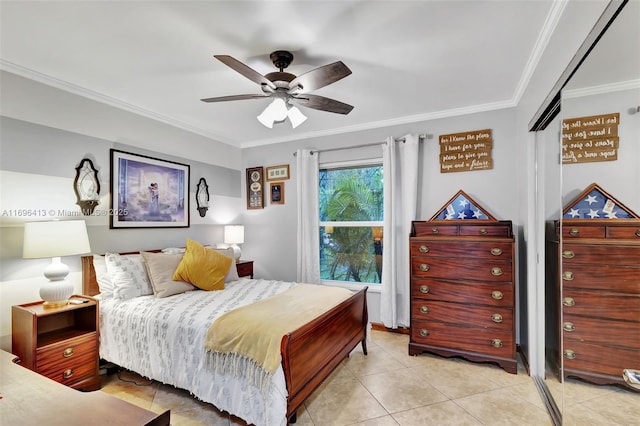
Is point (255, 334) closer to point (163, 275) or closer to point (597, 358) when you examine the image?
point (163, 275)

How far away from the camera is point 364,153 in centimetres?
390

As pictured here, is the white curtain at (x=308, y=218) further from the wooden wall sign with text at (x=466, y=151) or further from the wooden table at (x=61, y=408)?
the wooden table at (x=61, y=408)

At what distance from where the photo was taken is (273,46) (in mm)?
2119

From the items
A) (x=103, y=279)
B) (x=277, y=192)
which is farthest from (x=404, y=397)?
(x=277, y=192)

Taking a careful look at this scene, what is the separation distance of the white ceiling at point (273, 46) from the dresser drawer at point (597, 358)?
5.99 feet

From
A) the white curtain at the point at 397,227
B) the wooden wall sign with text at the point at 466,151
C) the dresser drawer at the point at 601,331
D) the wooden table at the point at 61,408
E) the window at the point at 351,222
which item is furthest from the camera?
the window at the point at 351,222

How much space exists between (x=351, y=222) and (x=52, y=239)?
2998 millimetres

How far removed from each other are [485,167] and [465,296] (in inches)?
55.5

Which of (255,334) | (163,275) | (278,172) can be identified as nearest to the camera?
(255,334)

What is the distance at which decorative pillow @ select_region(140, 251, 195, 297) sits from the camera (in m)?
2.76

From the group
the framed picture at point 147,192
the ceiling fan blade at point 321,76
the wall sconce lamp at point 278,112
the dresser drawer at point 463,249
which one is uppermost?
the ceiling fan blade at point 321,76

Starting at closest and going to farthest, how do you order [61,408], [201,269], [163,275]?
[61,408]
[163,275]
[201,269]

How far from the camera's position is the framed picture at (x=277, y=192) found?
4.41m

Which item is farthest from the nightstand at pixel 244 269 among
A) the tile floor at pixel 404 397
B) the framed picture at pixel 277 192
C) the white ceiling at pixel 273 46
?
the white ceiling at pixel 273 46
